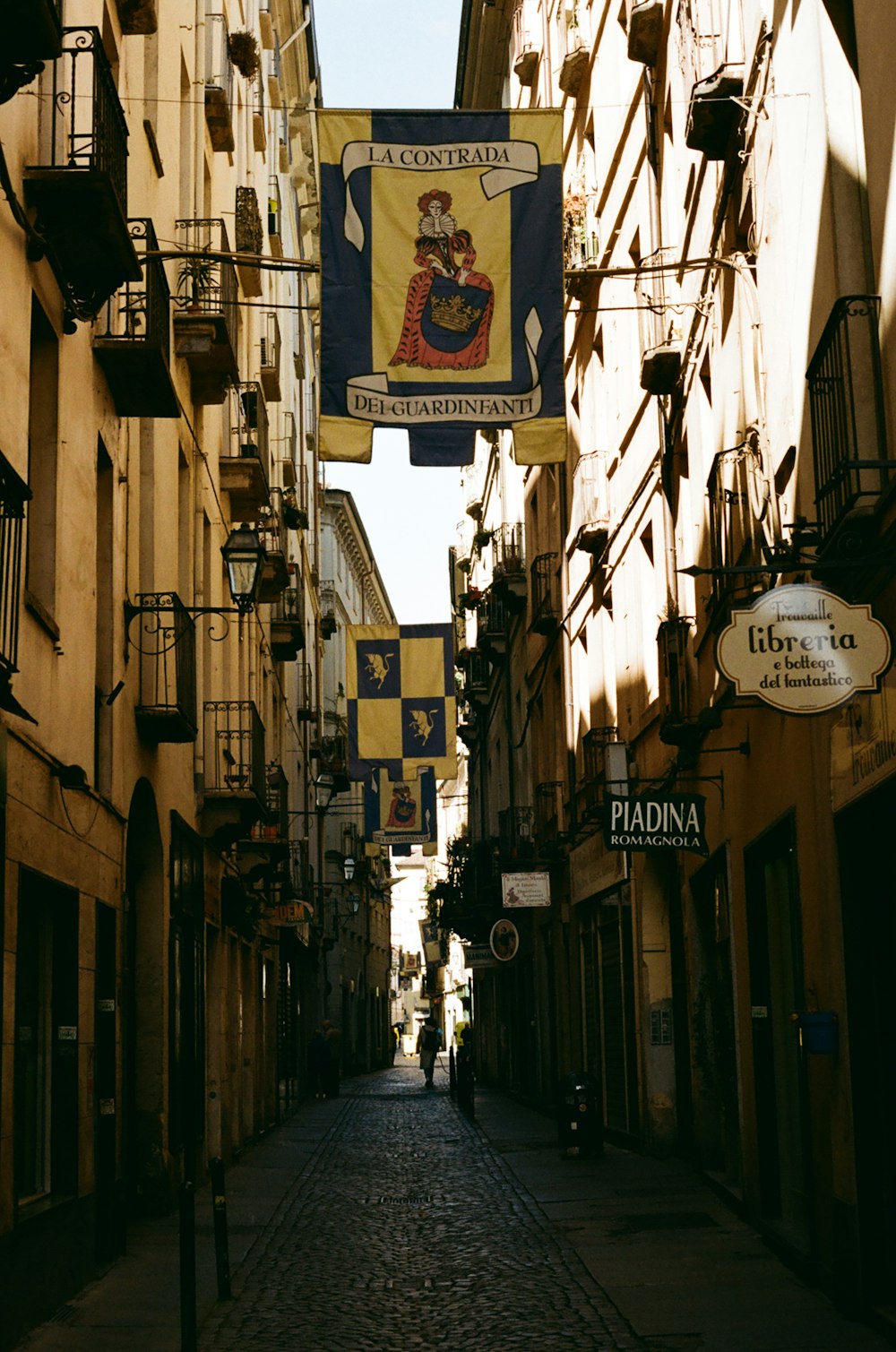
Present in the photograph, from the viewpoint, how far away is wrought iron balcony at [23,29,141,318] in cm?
1145

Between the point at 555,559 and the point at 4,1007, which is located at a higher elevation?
the point at 555,559

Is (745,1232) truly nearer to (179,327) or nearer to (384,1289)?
(384,1289)

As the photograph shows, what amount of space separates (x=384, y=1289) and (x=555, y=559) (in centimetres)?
2106

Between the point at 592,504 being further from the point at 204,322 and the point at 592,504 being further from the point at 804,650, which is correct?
the point at 804,650

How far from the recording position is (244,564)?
61.9 ft

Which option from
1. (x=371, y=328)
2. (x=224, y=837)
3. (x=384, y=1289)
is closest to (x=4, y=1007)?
(x=384, y=1289)

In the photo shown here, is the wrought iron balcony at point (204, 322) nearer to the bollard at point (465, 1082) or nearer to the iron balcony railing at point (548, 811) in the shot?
the iron balcony railing at point (548, 811)

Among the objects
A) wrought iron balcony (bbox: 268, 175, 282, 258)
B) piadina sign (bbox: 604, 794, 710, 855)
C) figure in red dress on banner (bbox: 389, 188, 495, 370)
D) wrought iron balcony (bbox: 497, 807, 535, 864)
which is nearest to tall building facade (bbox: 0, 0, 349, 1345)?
figure in red dress on banner (bbox: 389, 188, 495, 370)

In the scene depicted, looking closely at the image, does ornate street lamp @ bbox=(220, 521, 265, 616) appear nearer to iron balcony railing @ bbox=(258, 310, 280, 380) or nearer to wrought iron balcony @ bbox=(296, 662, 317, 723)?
iron balcony railing @ bbox=(258, 310, 280, 380)

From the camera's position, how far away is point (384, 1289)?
13.2 m

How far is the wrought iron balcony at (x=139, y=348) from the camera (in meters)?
14.6

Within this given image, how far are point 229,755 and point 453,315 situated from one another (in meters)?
11.5

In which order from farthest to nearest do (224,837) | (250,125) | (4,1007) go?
(250,125) < (224,837) < (4,1007)

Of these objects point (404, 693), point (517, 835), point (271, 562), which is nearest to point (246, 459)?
point (271, 562)
